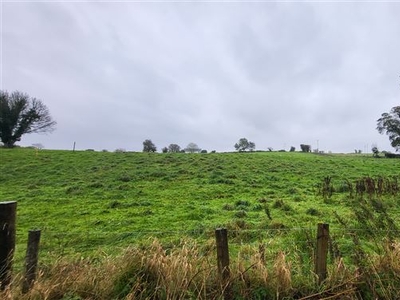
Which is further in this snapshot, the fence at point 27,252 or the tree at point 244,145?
the tree at point 244,145

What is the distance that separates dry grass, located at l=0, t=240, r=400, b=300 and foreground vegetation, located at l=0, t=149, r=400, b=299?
1 cm

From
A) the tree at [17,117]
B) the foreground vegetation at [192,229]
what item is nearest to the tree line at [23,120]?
the tree at [17,117]

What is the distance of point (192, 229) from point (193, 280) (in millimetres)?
4966

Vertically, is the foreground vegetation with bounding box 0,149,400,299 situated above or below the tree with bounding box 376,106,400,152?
below

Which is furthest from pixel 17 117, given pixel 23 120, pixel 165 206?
pixel 165 206

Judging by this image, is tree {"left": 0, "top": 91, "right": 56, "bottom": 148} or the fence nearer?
the fence

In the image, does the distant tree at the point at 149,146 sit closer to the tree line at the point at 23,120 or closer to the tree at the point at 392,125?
the tree line at the point at 23,120

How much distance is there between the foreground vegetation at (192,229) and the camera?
414cm

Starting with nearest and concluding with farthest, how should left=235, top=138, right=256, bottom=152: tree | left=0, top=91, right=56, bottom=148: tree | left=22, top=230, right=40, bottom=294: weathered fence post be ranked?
1. left=22, top=230, right=40, bottom=294: weathered fence post
2. left=0, top=91, right=56, bottom=148: tree
3. left=235, top=138, right=256, bottom=152: tree

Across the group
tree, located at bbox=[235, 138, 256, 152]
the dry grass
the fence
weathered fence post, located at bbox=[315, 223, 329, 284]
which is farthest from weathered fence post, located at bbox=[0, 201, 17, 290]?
tree, located at bbox=[235, 138, 256, 152]

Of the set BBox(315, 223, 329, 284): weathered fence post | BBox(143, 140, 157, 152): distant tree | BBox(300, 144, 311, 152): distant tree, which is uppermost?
BBox(300, 144, 311, 152): distant tree

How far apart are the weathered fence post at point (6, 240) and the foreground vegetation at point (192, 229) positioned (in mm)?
275

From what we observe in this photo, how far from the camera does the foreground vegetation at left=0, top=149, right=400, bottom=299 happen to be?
4.14m

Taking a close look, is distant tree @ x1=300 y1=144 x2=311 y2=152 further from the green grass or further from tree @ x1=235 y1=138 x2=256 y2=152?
the green grass
